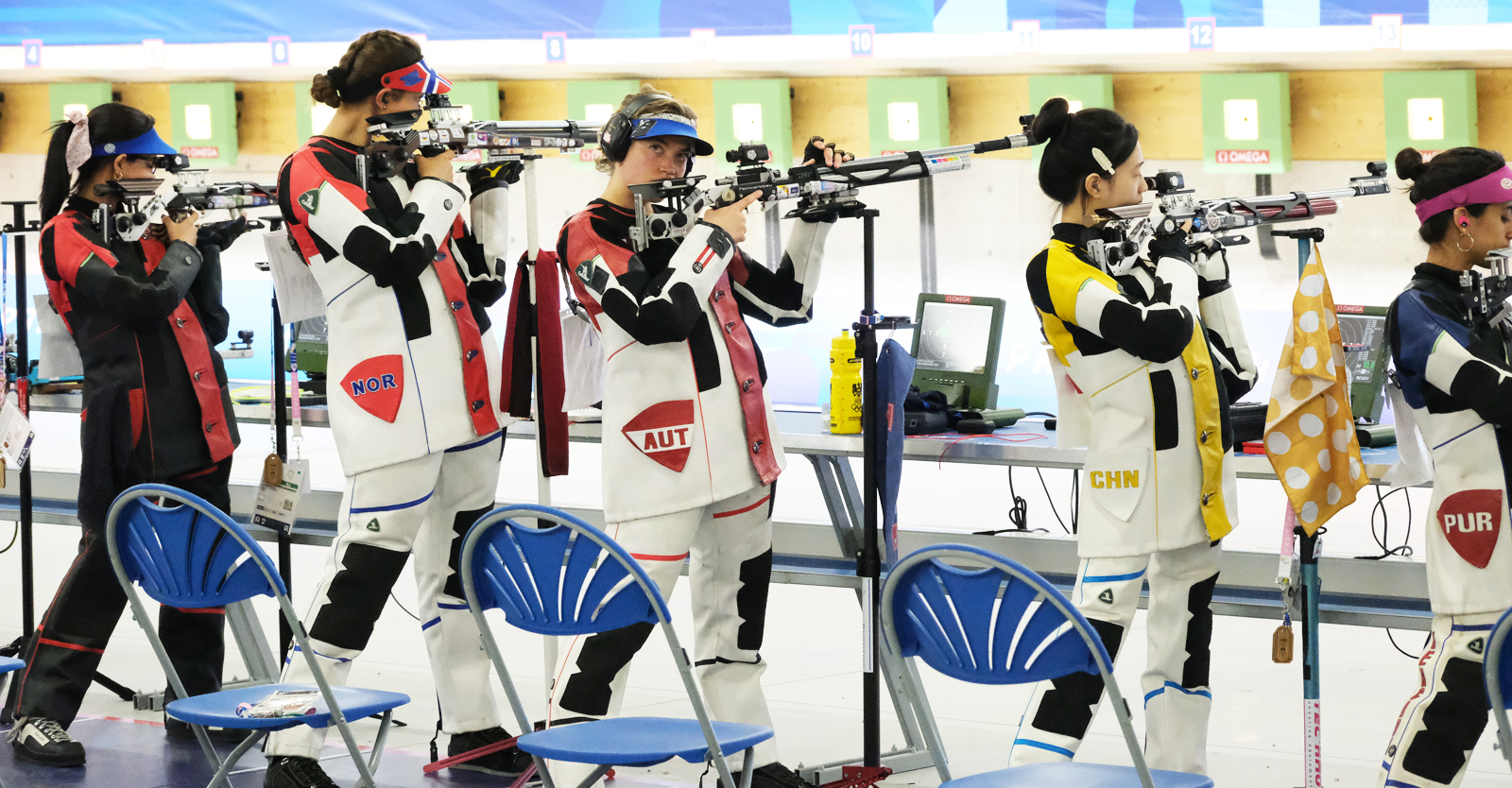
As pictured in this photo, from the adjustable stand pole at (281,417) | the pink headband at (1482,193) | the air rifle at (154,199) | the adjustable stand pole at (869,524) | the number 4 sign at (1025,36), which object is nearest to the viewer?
the pink headband at (1482,193)

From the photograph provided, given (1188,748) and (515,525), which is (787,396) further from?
(515,525)

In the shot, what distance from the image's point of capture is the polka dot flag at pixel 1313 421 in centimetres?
288

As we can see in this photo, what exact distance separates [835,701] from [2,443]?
7.57 ft

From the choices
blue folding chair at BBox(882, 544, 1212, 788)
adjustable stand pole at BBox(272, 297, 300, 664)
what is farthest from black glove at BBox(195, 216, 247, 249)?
blue folding chair at BBox(882, 544, 1212, 788)

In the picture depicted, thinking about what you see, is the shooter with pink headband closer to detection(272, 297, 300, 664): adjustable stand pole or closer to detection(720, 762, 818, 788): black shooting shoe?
detection(720, 762, 818, 788): black shooting shoe

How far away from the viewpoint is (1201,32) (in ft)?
15.0

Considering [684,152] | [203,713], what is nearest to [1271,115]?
[684,152]

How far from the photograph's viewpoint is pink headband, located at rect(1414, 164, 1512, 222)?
8.71ft

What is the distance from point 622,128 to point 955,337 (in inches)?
58.6

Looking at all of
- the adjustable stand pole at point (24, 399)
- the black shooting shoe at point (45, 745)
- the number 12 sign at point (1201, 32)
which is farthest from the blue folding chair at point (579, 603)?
the number 12 sign at point (1201, 32)

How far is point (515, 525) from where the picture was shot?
234 centimetres

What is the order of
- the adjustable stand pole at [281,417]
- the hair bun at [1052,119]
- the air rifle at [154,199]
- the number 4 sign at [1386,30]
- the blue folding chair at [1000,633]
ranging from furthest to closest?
the number 4 sign at [1386,30] < the adjustable stand pole at [281,417] < the air rifle at [154,199] < the hair bun at [1052,119] < the blue folding chair at [1000,633]

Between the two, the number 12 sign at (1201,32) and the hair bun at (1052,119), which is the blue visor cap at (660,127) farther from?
the number 12 sign at (1201,32)

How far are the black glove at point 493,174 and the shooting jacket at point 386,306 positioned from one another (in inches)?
4.6
